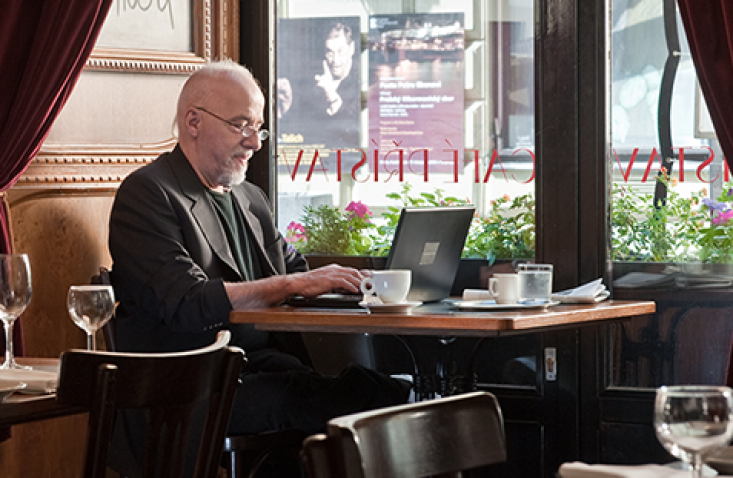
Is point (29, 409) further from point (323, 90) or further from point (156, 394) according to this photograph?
point (323, 90)

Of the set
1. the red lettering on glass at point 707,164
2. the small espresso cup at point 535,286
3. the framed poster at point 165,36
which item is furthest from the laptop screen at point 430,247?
the framed poster at point 165,36

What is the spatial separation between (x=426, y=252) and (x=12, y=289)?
1.11 meters

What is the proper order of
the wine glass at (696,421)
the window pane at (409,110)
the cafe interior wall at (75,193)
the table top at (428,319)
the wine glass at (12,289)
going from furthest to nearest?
the window pane at (409,110) < the cafe interior wall at (75,193) < the table top at (428,319) < the wine glass at (12,289) < the wine glass at (696,421)

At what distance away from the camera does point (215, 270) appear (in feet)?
10.8

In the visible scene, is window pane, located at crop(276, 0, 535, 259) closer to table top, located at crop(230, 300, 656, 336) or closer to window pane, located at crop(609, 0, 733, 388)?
window pane, located at crop(609, 0, 733, 388)

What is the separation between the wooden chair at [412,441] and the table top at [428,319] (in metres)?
0.96

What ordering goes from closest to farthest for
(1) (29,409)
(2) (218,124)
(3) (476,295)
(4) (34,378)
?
(1) (29,409)
(4) (34,378)
(3) (476,295)
(2) (218,124)

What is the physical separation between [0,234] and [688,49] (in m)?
2.26

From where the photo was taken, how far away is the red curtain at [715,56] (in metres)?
3.35

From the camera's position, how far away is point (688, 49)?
11.8ft

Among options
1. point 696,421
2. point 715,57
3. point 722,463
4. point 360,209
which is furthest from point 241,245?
point 696,421

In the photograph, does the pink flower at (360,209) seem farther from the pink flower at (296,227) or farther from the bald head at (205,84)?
the bald head at (205,84)

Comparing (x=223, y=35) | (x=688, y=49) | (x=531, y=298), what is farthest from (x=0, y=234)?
(x=688, y=49)

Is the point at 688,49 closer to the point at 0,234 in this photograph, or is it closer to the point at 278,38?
the point at 278,38
